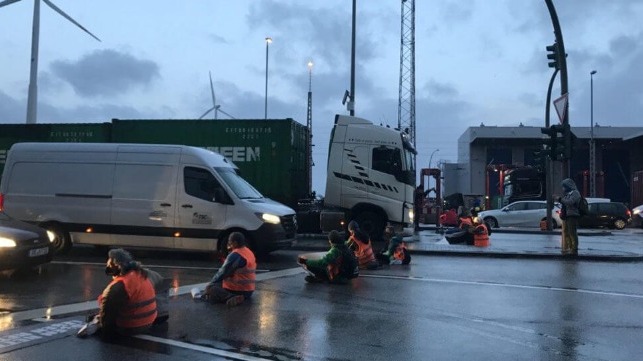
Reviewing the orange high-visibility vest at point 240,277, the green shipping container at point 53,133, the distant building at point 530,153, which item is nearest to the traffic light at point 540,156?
the green shipping container at point 53,133

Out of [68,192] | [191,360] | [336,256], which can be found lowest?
[191,360]

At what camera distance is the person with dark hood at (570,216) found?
14.5 meters

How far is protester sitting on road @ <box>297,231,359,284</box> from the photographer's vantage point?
10055 mm

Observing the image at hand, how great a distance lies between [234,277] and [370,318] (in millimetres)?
1998

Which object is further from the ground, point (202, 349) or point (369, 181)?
point (369, 181)

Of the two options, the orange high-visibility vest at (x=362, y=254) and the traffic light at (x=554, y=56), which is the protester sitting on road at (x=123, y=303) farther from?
the traffic light at (x=554, y=56)

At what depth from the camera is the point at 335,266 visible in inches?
396

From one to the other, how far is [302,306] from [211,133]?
9.32 metres

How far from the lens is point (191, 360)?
5.54 m

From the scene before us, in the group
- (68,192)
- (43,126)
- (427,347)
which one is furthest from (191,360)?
(43,126)

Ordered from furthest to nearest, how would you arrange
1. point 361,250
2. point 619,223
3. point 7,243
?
point 619,223 < point 361,250 < point 7,243

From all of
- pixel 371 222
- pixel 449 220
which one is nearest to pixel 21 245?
pixel 371 222

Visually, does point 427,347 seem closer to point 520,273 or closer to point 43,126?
point 520,273

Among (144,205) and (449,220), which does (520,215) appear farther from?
A: (144,205)
